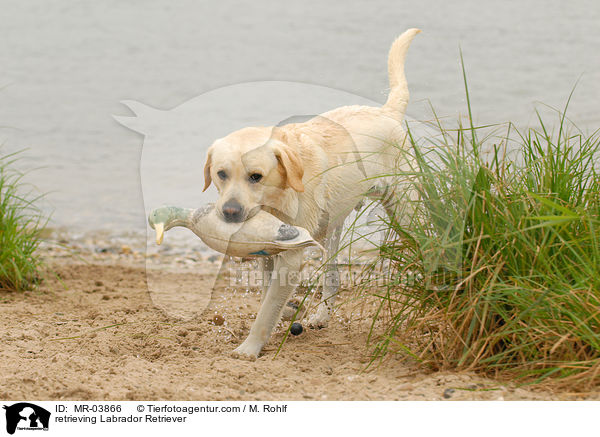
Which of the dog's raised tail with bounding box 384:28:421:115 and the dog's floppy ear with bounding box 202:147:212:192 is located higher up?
the dog's raised tail with bounding box 384:28:421:115

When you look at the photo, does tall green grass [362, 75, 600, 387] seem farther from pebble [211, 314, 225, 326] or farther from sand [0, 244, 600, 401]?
pebble [211, 314, 225, 326]

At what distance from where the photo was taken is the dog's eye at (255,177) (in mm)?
3633

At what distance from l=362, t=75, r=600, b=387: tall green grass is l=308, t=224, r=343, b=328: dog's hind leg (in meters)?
1.09

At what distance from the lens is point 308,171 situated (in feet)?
13.4

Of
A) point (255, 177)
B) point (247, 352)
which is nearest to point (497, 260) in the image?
point (255, 177)

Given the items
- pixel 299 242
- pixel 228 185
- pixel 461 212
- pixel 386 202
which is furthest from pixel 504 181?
pixel 228 185

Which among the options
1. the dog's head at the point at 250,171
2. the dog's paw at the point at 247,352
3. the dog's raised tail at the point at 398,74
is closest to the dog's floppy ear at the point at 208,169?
the dog's head at the point at 250,171

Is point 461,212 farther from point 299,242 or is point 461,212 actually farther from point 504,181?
point 299,242

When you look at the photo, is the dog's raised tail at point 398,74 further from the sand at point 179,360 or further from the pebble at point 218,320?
the pebble at point 218,320

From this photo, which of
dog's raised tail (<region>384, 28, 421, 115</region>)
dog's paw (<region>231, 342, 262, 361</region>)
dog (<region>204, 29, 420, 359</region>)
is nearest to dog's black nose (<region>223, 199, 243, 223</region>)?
dog (<region>204, 29, 420, 359</region>)

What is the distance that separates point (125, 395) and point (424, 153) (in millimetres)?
2016

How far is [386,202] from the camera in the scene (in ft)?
13.6
